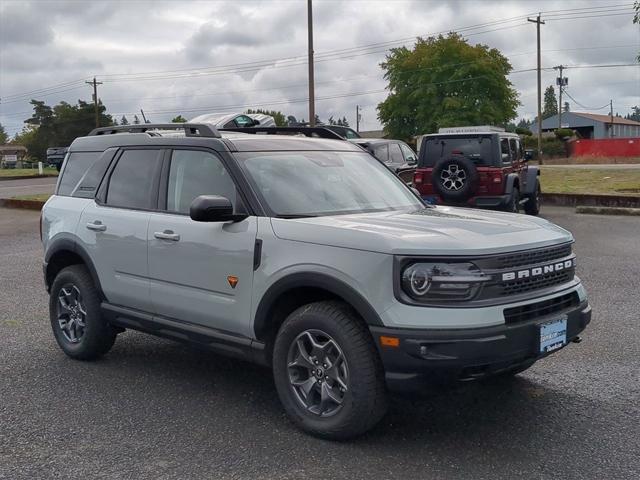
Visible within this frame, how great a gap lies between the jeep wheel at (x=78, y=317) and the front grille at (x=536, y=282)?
318 cm

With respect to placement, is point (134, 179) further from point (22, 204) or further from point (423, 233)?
point (22, 204)

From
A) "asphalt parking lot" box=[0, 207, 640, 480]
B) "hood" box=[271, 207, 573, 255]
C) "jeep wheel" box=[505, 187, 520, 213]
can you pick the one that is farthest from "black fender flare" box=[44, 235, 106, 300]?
"jeep wheel" box=[505, 187, 520, 213]

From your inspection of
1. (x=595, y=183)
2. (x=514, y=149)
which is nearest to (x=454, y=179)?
(x=514, y=149)

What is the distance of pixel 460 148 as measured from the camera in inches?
545

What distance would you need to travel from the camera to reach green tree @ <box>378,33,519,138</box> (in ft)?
212

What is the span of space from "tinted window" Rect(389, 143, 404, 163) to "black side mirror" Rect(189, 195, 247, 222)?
41.4ft

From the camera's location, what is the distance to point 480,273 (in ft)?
12.5

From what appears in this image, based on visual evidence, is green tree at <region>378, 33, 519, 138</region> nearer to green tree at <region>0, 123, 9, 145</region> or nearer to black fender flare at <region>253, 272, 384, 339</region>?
black fender flare at <region>253, 272, 384, 339</region>

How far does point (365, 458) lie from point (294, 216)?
58.9 inches

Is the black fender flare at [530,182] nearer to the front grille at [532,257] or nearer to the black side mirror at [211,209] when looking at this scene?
the front grille at [532,257]

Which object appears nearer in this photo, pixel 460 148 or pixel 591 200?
pixel 460 148

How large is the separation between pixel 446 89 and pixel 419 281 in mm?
64549

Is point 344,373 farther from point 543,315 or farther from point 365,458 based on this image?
point 543,315

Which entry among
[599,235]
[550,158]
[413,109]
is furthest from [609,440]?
[413,109]
